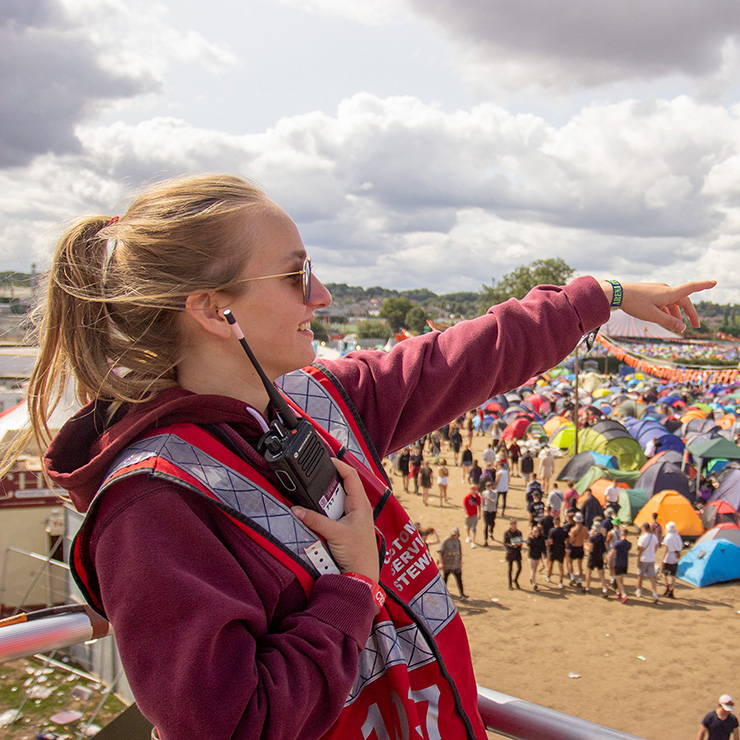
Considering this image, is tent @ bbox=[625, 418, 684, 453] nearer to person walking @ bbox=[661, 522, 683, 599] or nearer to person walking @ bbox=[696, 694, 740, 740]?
person walking @ bbox=[661, 522, 683, 599]

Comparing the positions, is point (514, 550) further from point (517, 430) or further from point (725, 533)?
point (517, 430)

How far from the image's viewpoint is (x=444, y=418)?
1600 mm

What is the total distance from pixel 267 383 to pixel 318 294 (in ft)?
0.71

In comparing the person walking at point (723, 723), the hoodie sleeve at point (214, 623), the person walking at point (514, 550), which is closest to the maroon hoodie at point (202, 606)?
the hoodie sleeve at point (214, 623)

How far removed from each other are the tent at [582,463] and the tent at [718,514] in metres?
3.86

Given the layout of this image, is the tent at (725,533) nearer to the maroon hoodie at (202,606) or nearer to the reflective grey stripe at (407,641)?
the reflective grey stripe at (407,641)

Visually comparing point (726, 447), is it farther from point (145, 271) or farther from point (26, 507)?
point (145, 271)

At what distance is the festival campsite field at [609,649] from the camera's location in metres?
8.72

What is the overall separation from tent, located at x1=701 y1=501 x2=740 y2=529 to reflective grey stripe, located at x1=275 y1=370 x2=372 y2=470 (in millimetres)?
14130

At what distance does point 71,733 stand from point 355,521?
6.29 meters

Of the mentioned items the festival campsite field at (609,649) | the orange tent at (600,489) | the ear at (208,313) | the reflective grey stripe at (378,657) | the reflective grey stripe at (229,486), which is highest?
the ear at (208,313)

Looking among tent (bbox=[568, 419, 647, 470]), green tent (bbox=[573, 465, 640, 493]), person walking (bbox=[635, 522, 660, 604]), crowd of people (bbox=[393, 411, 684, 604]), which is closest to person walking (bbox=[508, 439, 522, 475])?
tent (bbox=[568, 419, 647, 470])

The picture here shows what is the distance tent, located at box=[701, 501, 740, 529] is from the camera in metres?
13.4

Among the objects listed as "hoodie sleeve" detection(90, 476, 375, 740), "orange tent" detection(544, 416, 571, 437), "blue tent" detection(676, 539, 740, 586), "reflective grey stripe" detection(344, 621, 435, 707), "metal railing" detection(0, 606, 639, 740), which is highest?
"hoodie sleeve" detection(90, 476, 375, 740)
